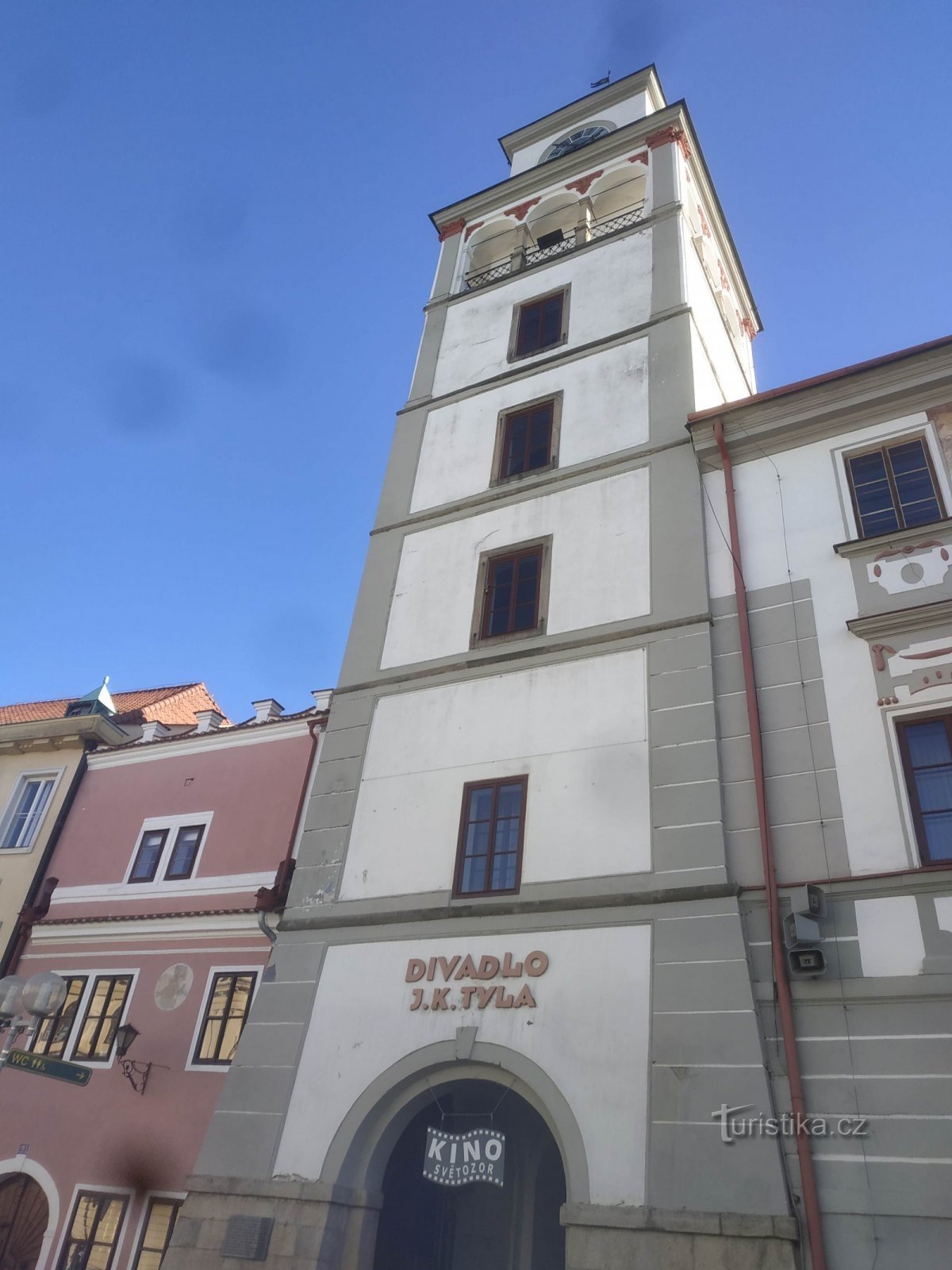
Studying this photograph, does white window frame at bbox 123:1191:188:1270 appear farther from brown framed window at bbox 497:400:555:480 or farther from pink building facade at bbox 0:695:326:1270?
brown framed window at bbox 497:400:555:480

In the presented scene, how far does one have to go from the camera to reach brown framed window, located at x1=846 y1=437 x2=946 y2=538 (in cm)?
1259

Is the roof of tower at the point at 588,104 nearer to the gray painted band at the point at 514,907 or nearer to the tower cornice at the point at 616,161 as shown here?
the tower cornice at the point at 616,161

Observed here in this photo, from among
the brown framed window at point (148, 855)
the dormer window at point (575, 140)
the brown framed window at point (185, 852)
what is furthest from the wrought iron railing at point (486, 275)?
the brown framed window at point (148, 855)

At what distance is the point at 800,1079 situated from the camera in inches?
365

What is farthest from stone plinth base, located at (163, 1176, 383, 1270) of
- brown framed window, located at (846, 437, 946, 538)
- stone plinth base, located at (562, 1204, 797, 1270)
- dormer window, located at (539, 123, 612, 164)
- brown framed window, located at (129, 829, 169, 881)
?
dormer window, located at (539, 123, 612, 164)

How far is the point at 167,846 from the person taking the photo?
18.1 m

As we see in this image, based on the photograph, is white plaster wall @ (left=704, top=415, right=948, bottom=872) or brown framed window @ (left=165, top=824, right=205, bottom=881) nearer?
white plaster wall @ (left=704, top=415, right=948, bottom=872)

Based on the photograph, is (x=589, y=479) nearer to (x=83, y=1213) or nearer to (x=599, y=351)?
(x=599, y=351)

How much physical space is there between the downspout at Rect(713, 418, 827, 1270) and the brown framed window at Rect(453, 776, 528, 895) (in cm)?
309

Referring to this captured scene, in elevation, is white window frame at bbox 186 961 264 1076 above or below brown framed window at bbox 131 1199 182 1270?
above

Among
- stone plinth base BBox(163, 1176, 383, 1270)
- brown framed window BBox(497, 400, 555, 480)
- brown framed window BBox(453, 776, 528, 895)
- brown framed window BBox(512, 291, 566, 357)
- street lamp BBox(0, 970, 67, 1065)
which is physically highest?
brown framed window BBox(512, 291, 566, 357)

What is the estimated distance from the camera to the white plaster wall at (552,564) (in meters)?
14.1

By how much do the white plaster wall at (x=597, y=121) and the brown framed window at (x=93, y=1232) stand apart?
23.3m

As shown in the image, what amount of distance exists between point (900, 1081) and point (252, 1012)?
7881 mm
